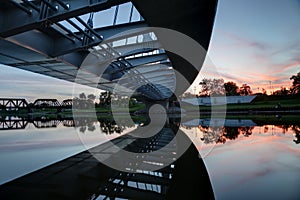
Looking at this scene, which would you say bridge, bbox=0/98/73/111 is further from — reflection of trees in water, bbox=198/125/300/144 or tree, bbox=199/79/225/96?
reflection of trees in water, bbox=198/125/300/144

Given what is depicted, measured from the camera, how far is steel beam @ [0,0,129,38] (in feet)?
18.6

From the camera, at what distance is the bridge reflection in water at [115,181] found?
3.48 metres

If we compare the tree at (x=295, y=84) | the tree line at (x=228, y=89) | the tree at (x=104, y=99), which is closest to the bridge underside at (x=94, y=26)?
the tree at (x=104, y=99)

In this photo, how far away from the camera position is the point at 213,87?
2867 inches

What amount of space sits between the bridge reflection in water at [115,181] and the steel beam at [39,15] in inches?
149

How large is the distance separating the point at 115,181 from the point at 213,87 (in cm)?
7185

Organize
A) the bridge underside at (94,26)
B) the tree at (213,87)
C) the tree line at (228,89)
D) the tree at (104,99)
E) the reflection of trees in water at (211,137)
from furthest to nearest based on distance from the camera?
the tree at (213,87), the tree at (104,99), the tree line at (228,89), the reflection of trees in water at (211,137), the bridge underside at (94,26)

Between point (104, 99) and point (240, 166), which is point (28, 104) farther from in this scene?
point (240, 166)

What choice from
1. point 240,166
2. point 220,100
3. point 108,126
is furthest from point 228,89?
point 240,166

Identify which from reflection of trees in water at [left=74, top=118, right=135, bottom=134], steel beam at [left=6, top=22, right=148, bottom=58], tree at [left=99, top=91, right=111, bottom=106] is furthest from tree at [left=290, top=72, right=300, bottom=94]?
steel beam at [left=6, top=22, right=148, bottom=58]

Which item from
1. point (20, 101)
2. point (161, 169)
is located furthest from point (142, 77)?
point (20, 101)

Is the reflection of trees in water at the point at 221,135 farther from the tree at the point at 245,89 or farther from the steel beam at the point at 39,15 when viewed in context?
the tree at the point at 245,89

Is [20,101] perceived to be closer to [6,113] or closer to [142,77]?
[6,113]

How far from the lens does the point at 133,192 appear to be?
3.56 m
